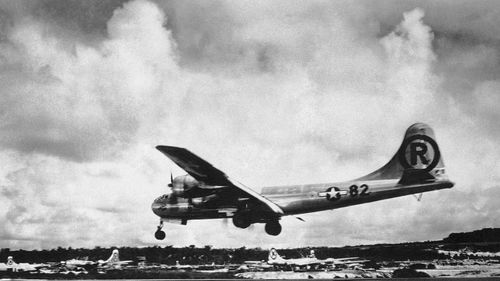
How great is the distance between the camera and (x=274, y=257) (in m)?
15.7

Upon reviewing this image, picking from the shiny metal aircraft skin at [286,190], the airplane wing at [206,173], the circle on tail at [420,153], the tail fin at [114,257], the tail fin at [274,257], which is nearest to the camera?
the airplane wing at [206,173]

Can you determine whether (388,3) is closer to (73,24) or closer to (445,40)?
(445,40)

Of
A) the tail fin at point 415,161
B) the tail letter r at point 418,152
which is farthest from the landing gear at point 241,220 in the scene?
the tail letter r at point 418,152

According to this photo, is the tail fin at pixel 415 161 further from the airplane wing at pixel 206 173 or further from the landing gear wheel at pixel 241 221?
the landing gear wheel at pixel 241 221

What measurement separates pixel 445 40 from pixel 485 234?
5.98 m

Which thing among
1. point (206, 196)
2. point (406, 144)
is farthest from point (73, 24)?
point (406, 144)

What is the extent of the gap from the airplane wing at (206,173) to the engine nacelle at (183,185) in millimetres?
272

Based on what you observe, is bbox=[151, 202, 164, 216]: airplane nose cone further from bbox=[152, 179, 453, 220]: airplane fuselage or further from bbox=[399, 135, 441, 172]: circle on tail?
bbox=[399, 135, 441, 172]: circle on tail

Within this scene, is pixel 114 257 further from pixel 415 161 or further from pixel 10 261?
pixel 415 161

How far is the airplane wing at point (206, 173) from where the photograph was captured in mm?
14029

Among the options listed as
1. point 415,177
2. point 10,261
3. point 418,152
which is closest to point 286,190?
point 415,177

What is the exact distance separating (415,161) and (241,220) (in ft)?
16.9

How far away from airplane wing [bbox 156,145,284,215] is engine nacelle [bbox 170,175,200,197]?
0.27 meters

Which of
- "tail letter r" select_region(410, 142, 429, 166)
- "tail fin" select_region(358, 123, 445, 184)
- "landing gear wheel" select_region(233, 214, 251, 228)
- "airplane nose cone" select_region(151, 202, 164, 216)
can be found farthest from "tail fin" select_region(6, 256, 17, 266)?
"tail letter r" select_region(410, 142, 429, 166)
